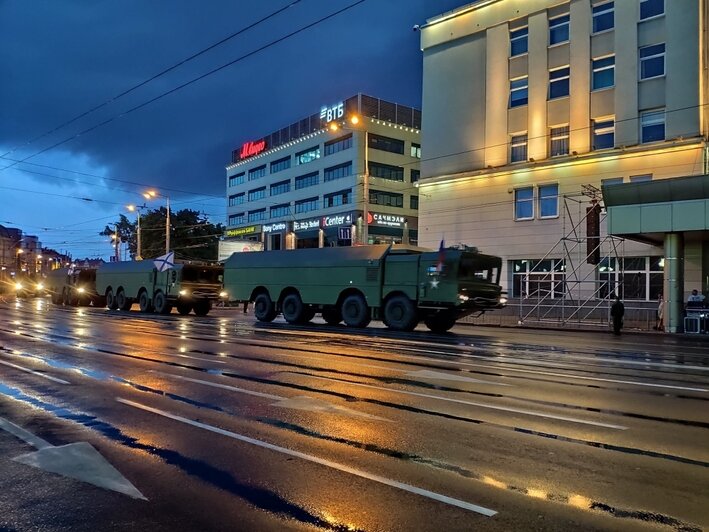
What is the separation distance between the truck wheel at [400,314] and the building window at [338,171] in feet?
139

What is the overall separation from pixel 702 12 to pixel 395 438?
3032cm

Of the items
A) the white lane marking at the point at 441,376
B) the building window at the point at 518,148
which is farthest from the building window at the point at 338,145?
the white lane marking at the point at 441,376

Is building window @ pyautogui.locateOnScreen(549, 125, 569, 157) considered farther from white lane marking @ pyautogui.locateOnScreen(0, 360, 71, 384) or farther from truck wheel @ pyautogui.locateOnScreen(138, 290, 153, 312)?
white lane marking @ pyautogui.locateOnScreen(0, 360, 71, 384)

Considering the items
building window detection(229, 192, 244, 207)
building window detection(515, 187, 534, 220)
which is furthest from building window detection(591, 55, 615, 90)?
building window detection(229, 192, 244, 207)

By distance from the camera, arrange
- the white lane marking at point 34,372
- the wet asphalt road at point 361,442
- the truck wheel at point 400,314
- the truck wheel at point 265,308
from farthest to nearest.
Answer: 1. the truck wheel at point 265,308
2. the truck wheel at point 400,314
3. the white lane marking at point 34,372
4. the wet asphalt road at point 361,442

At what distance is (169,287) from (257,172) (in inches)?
1921

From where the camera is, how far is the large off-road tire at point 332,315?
23.6 meters

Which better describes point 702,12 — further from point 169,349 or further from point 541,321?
point 169,349

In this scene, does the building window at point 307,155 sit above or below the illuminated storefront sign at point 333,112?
below

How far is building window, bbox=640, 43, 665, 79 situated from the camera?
29375mm

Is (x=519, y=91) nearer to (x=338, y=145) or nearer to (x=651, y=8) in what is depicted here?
(x=651, y=8)

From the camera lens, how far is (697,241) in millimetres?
26750

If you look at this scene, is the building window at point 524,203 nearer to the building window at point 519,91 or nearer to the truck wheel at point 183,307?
the building window at point 519,91

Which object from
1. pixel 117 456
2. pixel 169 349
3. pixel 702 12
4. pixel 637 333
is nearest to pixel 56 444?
pixel 117 456
